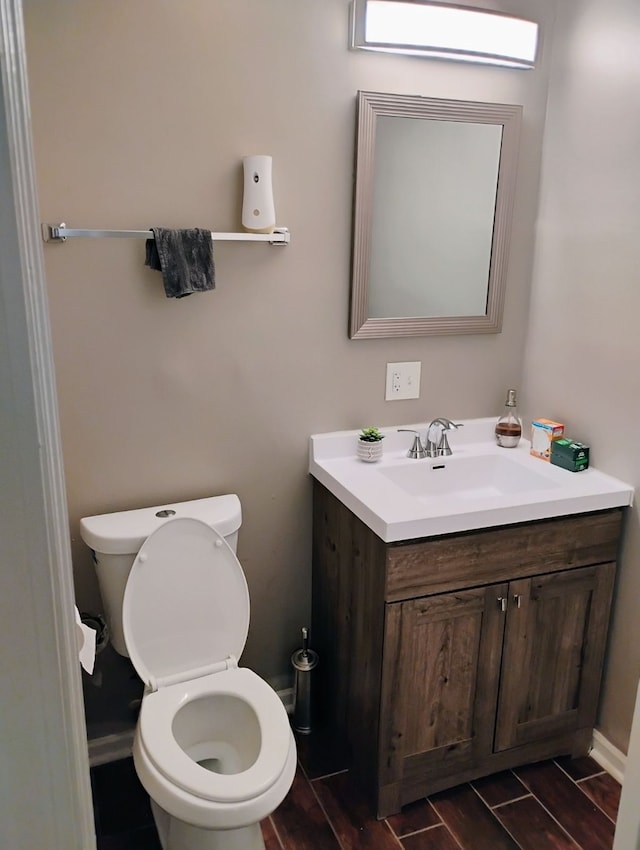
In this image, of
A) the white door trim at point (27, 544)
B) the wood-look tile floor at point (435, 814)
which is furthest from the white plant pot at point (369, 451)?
the white door trim at point (27, 544)

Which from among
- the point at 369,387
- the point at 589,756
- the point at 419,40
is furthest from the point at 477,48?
the point at 589,756

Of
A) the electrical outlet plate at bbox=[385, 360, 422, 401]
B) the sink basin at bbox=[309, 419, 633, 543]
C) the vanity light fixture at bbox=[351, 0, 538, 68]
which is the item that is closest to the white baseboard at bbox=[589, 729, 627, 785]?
the sink basin at bbox=[309, 419, 633, 543]

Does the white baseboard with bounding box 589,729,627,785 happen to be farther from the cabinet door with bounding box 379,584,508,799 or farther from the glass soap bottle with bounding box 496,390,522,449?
the glass soap bottle with bounding box 496,390,522,449

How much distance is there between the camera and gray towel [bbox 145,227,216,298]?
173 centimetres

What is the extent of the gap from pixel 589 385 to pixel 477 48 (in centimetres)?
103

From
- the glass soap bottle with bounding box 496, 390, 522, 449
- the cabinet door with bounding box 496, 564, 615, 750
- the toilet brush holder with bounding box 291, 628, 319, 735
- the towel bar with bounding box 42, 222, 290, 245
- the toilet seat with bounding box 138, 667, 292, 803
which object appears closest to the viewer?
the toilet seat with bounding box 138, 667, 292, 803

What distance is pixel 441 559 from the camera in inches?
68.0

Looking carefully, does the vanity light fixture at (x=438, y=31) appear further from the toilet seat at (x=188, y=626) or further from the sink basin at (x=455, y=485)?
the toilet seat at (x=188, y=626)

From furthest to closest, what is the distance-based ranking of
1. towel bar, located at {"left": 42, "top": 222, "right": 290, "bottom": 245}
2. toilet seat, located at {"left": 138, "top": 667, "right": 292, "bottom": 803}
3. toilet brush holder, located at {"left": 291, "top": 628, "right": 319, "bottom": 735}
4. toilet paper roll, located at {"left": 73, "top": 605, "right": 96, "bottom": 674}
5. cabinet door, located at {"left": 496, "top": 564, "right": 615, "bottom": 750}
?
1. toilet brush holder, located at {"left": 291, "top": 628, "right": 319, "bottom": 735}
2. cabinet door, located at {"left": 496, "top": 564, "right": 615, "bottom": 750}
3. towel bar, located at {"left": 42, "top": 222, "right": 290, "bottom": 245}
4. toilet seat, located at {"left": 138, "top": 667, "right": 292, "bottom": 803}
5. toilet paper roll, located at {"left": 73, "top": 605, "right": 96, "bottom": 674}

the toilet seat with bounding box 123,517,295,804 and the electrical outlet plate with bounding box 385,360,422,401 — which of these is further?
the electrical outlet plate with bounding box 385,360,422,401

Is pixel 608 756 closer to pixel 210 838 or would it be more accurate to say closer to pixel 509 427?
pixel 509 427

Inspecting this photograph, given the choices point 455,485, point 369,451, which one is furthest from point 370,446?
point 455,485

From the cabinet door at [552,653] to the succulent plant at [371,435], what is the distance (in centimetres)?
59

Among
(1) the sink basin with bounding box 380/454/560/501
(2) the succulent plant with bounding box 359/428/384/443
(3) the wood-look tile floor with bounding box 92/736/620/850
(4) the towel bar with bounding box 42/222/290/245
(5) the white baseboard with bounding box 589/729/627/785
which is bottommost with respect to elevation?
(3) the wood-look tile floor with bounding box 92/736/620/850
